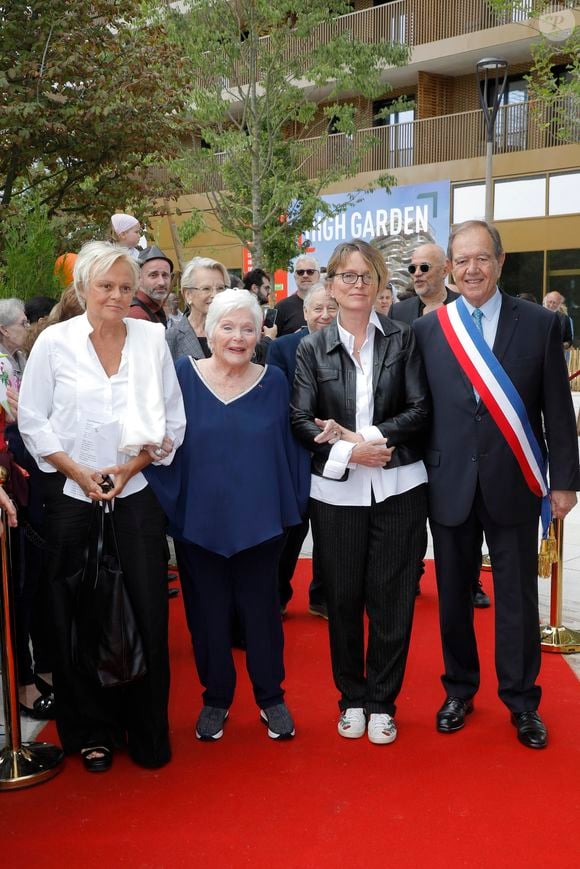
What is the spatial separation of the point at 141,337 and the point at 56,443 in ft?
1.69

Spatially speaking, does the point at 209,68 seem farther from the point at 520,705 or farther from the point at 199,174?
the point at 520,705

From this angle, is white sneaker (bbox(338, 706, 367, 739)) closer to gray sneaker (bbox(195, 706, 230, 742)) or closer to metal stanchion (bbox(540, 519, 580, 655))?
gray sneaker (bbox(195, 706, 230, 742))

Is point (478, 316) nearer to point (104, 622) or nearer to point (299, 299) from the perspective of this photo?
point (104, 622)

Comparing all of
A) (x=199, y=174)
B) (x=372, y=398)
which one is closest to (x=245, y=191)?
(x=199, y=174)

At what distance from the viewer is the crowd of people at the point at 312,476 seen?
3332 mm

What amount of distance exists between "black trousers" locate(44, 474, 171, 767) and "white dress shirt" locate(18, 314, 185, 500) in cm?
15

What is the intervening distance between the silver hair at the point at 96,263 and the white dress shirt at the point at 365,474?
2.90 feet

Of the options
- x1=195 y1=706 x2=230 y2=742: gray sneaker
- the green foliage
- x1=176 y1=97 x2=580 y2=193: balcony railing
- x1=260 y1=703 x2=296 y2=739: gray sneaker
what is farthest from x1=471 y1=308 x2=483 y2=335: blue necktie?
x1=176 y1=97 x2=580 y2=193: balcony railing

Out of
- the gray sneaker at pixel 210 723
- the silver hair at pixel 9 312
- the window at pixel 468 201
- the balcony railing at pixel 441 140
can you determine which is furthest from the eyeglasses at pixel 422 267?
the window at pixel 468 201

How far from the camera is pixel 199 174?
16453mm

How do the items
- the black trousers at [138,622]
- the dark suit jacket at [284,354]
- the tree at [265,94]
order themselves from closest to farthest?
the black trousers at [138,622]
the dark suit jacket at [284,354]
the tree at [265,94]

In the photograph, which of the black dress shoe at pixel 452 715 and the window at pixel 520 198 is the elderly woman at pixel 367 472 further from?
the window at pixel 520 198

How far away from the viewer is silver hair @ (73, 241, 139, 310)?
3.26 meters

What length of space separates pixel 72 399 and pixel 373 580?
138cm
